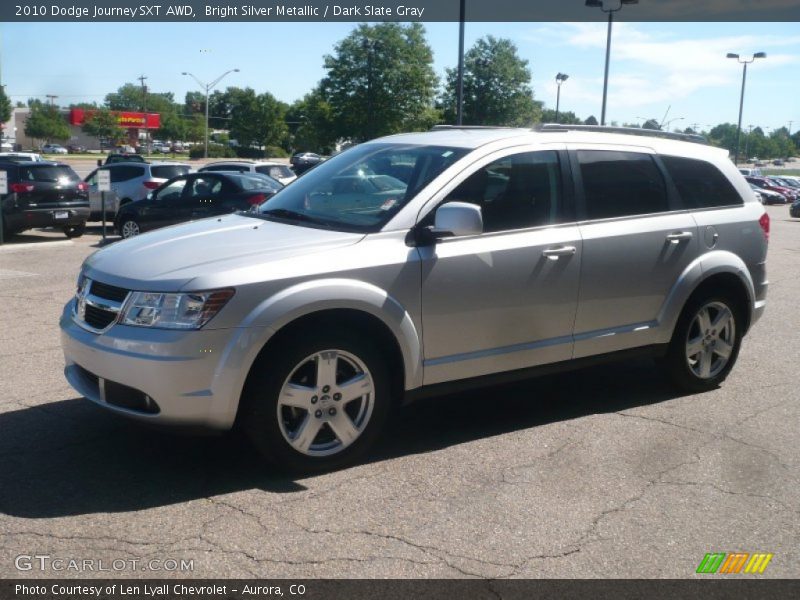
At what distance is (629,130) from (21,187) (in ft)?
46.3

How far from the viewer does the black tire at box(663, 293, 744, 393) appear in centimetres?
620


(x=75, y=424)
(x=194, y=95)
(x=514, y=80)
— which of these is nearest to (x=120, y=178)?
(x=75, y=424)

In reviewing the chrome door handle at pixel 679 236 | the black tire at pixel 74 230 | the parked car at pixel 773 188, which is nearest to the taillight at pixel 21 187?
the black tire at pixel 74 230

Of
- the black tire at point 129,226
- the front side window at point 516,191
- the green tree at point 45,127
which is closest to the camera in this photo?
the front side window at point 516,191

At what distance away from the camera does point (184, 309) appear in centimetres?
427

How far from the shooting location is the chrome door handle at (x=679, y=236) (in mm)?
5941

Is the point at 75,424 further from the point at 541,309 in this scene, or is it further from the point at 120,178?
the point at 120,178

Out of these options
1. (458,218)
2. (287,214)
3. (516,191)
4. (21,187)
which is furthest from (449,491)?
(21,187)

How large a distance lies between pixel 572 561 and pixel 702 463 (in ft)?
5.32

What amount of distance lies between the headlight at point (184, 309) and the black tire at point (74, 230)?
14528 millimetres

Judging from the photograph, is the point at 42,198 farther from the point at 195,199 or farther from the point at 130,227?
the point at 195,199

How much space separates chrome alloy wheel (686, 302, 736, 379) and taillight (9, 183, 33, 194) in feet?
47.8

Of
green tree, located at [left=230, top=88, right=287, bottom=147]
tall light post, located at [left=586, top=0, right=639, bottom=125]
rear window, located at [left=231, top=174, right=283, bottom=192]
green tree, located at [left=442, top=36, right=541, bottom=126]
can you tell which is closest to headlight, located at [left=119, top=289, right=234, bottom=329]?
rear window, located at [left=231, top=174, right=283, bottom=192]

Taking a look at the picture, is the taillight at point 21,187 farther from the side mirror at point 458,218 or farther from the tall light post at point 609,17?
the tall light post at point 609,17
